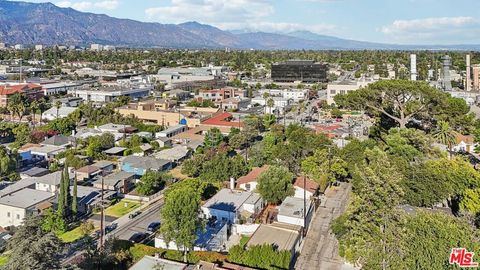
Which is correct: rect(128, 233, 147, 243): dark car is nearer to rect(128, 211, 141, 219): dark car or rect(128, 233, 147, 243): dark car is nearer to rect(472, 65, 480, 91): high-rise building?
rect(128, 211, 141, 219): dark car

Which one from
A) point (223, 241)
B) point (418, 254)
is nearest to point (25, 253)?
point (223, 241)

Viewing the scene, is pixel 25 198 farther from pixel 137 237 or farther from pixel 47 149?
pixel 47 149

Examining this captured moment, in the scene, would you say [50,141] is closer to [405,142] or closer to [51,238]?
[51,238]

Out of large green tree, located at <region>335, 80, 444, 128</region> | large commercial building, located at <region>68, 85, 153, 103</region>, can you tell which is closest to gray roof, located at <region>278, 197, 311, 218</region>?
large green tree, located at <region>335, 80, 444, 128</region>

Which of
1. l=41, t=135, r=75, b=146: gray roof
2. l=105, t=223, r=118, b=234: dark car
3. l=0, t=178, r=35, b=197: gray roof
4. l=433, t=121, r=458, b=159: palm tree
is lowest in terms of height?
l=105, t=223, r=118, b=234: dark car

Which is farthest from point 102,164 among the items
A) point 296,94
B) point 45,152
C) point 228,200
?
point 296,94
